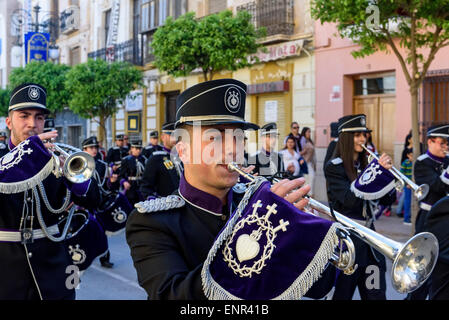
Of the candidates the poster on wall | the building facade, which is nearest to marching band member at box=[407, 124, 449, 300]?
the building facade

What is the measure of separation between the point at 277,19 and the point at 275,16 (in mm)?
144

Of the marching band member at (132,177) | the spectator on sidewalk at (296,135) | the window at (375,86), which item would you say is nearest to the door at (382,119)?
the window at (375,86)

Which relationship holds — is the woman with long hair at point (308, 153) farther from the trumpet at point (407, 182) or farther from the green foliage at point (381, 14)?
the trumpet at point (407, 182)

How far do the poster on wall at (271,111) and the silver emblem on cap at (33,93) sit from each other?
12.4m

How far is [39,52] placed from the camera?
28078 mm

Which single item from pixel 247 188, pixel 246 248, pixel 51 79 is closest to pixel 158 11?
pixel 51 79

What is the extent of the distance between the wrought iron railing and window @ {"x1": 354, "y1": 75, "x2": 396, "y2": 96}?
8.82 feet

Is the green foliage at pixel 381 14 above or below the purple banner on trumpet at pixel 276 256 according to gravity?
above

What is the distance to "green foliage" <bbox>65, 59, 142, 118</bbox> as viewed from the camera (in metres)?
18.9

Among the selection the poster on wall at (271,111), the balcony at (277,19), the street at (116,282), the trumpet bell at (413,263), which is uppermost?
the balcony at (277,19)

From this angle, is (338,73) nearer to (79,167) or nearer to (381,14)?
(381,14)

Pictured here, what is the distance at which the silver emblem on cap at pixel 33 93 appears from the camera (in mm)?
3933

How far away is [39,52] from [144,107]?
9.23 meters

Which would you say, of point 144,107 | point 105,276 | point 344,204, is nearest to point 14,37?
point 144,107
